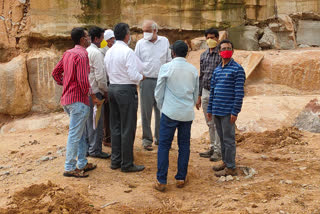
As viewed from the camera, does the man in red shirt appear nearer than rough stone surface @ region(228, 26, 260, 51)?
Yes

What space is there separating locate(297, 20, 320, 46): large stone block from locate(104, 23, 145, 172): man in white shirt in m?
7.06

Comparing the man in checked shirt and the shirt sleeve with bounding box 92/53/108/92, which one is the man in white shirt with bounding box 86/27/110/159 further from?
the man in checked shirt

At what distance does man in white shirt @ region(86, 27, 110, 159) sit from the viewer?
4.66 m

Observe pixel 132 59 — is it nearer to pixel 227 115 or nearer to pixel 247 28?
pixel 227 115

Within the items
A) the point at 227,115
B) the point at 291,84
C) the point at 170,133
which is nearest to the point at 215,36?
the point at 227,115

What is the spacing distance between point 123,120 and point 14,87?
537cm

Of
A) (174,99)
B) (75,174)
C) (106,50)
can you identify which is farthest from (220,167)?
(106,50)

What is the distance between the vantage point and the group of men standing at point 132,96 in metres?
3.89

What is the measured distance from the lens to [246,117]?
22.1ft

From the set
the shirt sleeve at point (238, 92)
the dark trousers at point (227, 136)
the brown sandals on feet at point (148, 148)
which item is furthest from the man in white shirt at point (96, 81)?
the shirt sleeve at point (238, 92)

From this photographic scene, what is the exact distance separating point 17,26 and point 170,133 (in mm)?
6559

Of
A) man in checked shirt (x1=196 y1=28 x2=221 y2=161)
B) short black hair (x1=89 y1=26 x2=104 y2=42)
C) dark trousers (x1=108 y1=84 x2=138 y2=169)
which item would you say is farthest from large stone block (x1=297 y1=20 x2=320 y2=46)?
dark trousers (x1=108 y1=84 x2=138 y2=169)

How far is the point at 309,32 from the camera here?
9.73 metres

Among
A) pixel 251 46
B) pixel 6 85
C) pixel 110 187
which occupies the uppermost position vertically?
pixel 251 46
